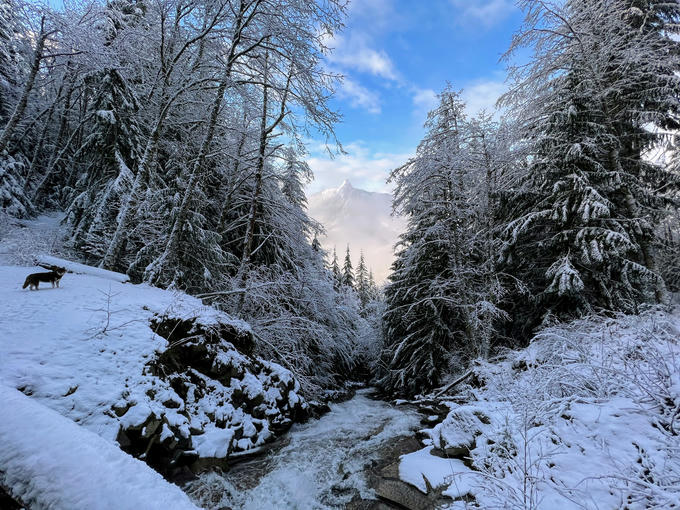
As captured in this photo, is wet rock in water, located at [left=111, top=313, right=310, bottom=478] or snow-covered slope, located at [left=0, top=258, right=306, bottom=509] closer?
snow-covered slope, located at [left=0, top=258, right=306, bottom=509]

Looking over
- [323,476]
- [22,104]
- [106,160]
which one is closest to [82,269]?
[106,160]

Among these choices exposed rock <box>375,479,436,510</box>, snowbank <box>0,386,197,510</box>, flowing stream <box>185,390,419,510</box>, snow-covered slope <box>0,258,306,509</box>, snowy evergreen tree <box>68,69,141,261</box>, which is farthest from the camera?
snowy evergreen tree <box>68,69,141,261</box>

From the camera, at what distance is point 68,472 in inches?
62.1

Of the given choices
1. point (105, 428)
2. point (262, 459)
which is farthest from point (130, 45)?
point (262, 459)

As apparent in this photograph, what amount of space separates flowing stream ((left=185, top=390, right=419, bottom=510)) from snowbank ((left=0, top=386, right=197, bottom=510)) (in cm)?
353

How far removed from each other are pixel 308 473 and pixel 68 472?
4955mm

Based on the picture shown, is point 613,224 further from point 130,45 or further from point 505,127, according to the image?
point 130,45

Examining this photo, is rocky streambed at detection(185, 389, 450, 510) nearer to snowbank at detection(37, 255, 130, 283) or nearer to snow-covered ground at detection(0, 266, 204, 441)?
snow-covered ground at detection(0, 266, 204, 441)

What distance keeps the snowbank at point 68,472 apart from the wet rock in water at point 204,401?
120 inches

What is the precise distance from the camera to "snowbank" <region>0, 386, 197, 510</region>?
1482 millimetres

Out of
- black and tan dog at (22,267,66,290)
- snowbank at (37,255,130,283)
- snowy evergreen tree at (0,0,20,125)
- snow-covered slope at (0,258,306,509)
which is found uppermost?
snowy evergreen tree at (0,0,20,125)

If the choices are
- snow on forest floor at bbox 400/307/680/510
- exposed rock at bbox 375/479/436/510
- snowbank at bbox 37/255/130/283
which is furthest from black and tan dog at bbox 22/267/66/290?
snow on forest floor at bbox 400/307/680/510

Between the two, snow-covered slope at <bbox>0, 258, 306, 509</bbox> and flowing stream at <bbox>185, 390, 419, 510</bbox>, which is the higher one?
snow-covered slope at <bbox>0, 258, 306, 509</bbox>

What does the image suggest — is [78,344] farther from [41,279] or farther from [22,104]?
[22,104]
